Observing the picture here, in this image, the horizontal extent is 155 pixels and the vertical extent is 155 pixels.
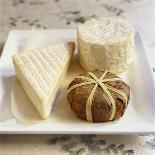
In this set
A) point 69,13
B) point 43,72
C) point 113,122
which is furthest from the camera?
point 69,13

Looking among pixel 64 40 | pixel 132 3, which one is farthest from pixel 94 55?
pixel 132 3

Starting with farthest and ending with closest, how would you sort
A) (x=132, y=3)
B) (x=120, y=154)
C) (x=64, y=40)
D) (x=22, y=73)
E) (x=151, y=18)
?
(x=132, y=3) < (x=151, y=18) < (x=64, y=40) < (x=22, y=73) < (x=120, y=154)

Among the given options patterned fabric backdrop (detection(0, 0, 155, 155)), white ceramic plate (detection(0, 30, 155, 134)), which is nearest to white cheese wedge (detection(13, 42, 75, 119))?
white ceramic plate (detection(0, 30, 155, 134))

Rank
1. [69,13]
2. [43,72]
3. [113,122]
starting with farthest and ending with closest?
[69,13], [43,72], [113,122]

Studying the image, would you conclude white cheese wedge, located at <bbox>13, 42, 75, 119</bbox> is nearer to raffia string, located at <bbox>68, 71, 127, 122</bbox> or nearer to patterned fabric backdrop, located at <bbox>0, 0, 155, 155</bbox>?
raffia string, located at <bbox>68, 71, 127, 122</bbox>

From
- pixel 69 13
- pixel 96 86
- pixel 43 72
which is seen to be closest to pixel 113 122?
pixel 96 86

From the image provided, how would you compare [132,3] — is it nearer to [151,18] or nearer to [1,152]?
[151,18]

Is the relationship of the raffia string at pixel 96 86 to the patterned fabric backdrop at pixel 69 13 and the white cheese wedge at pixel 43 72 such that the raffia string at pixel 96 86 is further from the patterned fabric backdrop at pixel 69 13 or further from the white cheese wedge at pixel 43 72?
the patterned fabric backdrop at pixel 69 13

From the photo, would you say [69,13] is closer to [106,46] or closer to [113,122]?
[106,46]
